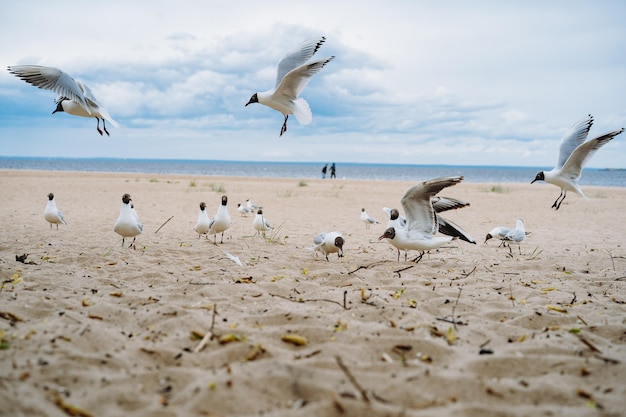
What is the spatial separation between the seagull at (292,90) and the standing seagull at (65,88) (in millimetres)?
1957

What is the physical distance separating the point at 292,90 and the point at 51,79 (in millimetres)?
2840

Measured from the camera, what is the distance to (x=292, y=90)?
6.23 meters

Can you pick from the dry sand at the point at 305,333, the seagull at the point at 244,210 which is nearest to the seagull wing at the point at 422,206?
the dry sand at the point at 305,333

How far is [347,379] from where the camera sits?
2475 millimetres

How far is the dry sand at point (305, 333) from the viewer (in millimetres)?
2289

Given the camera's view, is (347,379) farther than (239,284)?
No

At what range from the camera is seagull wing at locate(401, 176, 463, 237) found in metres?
5.09

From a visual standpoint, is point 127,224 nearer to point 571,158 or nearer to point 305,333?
point 305,333

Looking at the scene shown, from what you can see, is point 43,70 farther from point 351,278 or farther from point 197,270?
point 351,278

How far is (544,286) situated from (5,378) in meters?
4.51

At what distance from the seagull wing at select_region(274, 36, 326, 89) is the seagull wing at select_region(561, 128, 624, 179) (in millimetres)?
4081

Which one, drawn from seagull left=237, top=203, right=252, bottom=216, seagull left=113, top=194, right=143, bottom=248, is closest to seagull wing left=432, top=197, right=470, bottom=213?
seagull left=113, top=194, right=143, bottom=248

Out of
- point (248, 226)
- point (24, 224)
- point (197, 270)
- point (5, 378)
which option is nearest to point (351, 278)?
point (197, 270)

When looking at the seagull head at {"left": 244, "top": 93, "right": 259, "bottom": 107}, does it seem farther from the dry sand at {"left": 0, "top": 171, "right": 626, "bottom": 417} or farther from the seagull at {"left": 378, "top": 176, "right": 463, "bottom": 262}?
the seagull at {"left": 378, "top": 176, "right": 463, "bottom": 262}
